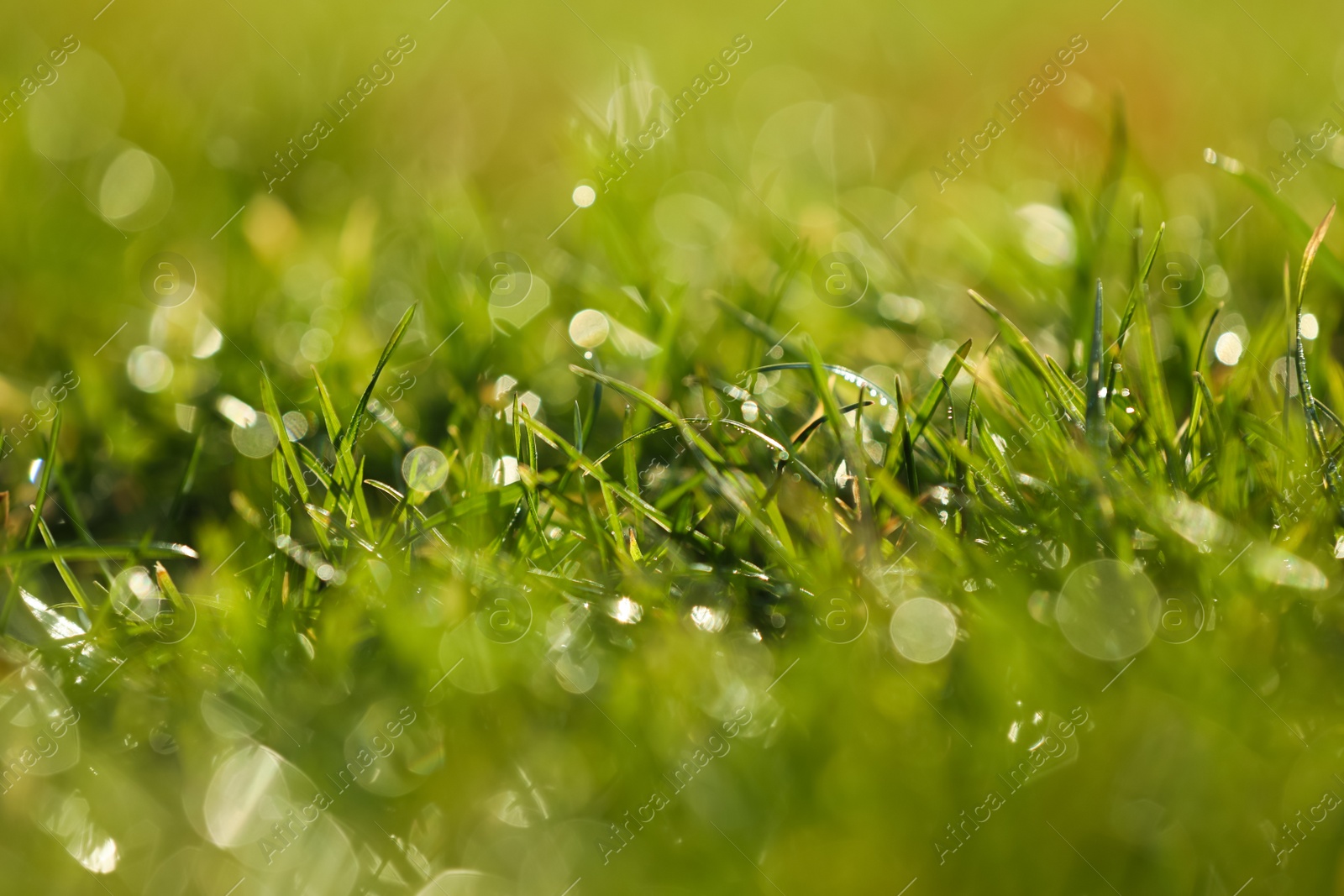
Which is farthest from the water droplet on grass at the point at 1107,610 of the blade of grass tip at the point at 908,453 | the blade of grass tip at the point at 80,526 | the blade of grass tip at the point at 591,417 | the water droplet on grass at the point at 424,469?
the blade of grass tip at the point at 80,526

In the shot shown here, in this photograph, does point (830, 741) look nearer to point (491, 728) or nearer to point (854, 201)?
point (491, 728)

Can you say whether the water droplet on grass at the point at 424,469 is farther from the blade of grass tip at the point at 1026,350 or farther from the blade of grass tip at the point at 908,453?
the blade of grass tip at the point at 1026,350

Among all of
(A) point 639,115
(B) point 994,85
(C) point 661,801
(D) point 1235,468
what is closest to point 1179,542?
(D) point 1235,468

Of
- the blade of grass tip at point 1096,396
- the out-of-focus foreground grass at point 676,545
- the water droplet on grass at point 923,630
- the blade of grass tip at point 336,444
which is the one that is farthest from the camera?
the blade of grass tip at point 336,444

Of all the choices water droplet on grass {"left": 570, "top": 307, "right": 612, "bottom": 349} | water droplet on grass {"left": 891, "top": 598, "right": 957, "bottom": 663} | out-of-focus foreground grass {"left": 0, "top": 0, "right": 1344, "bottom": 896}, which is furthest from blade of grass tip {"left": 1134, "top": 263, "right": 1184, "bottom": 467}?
water droplet on grass {"left": 570, "top": 307, "right": 612, "bottom": 349}

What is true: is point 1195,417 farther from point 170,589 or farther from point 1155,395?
point 170,589

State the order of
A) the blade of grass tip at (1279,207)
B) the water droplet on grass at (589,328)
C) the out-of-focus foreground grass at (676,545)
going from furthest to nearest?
the water droplet on grass at (589,328) < the blade of grass tip at (1279,207) < the out-of-focus foreground grass at (676,545)
